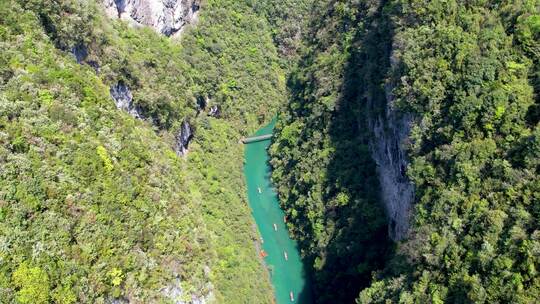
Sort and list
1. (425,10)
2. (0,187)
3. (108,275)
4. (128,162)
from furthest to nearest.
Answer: (425,10), (128,162), (108,275), (0,187)

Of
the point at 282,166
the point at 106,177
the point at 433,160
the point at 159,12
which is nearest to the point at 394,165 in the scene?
the point at 433,160

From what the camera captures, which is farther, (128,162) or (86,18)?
(86,18)

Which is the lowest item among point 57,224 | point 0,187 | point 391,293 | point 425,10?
point 391,293

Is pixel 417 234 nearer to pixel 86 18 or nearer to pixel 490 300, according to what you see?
pixel 490 300

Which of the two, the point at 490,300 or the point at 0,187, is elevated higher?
the point at 0,187

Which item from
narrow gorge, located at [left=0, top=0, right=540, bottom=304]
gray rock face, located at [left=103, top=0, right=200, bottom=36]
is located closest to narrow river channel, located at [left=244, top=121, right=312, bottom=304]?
narrow gorge, located at [left=0, top=0, right=540, bottom=304]

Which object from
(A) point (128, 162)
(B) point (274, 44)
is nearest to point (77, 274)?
(A) point (128, 162)
